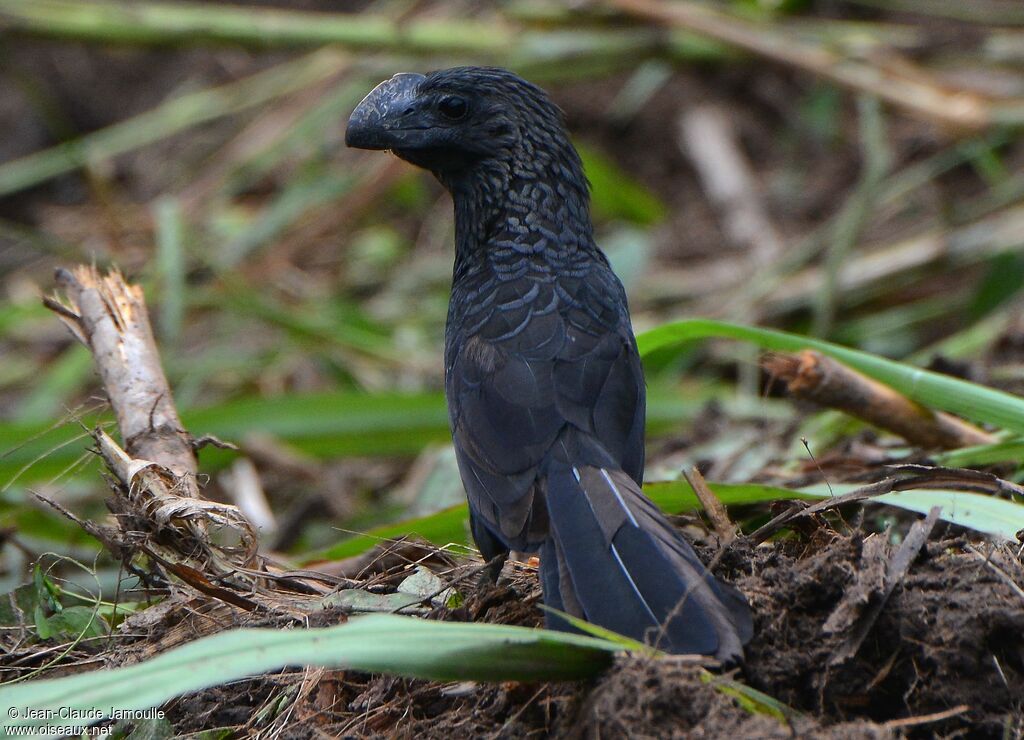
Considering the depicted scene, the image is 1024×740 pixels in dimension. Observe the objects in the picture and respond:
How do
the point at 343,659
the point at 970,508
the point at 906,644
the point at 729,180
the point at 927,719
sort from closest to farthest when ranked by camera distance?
the point at 343,659 < the point at 927,719 < the point at 906,644 < the point at 970,508 < the point at 729,180

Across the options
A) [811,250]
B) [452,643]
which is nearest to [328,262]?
[811,250]

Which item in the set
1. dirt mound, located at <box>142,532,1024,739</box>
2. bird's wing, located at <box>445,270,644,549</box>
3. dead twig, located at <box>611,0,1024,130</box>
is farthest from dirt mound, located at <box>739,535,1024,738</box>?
dead twig, located at <box>611,0,1024,130</box>

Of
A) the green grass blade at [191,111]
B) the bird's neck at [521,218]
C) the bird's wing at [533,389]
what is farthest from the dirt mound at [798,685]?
the green grass blade at [191,111]

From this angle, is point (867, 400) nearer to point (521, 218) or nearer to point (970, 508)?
point (970, 508)

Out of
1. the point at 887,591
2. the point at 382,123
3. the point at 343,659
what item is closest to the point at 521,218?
the point at 382,123

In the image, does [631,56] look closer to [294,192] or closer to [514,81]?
[294,192]

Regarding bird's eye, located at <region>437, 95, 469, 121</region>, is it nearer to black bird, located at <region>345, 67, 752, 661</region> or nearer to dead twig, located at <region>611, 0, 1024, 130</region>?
black bird, located at <region>345, 67, 752, 661</region>
